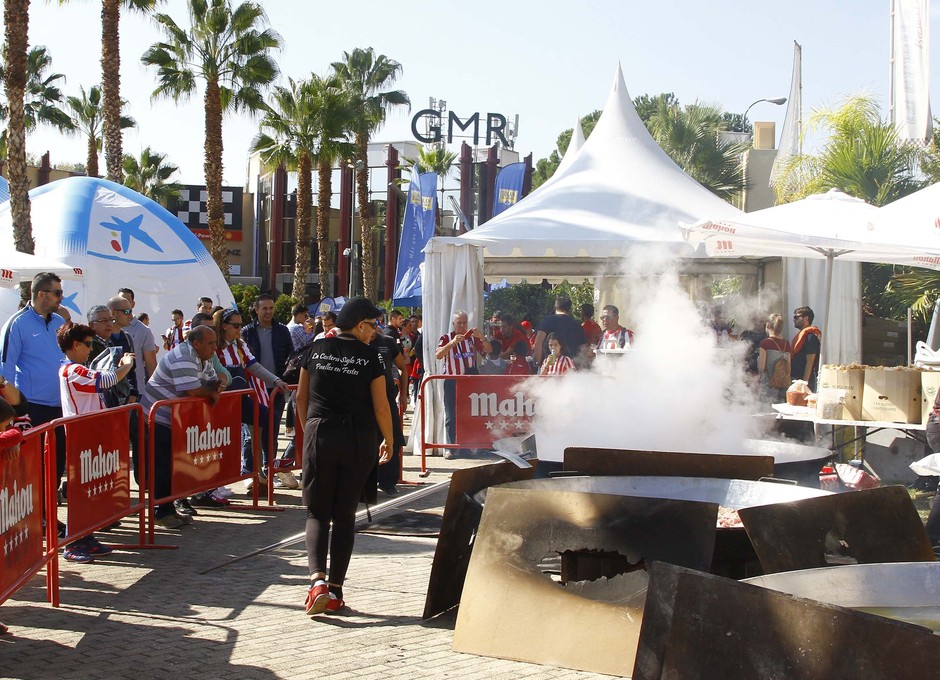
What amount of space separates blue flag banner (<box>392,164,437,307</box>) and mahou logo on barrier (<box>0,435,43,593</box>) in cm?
1794

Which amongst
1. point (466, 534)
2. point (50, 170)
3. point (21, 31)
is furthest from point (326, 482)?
point (50, 170)

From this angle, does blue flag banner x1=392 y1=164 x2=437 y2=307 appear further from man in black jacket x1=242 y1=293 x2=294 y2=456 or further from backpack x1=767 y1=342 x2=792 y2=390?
man in black jacket x1=242 y1=293 x2=294 y2=456

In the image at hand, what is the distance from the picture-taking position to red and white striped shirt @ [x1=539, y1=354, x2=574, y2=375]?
41.8 feet

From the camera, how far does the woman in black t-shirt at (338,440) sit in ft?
19.5

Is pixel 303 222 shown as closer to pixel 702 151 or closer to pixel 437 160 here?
pixel 702 151

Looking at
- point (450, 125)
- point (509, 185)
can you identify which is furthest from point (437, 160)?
point (509, 185)

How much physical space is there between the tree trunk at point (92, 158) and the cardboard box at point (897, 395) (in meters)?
38.5

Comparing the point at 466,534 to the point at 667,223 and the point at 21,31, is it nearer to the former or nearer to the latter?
the point at 667,223

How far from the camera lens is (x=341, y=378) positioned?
5996 mm

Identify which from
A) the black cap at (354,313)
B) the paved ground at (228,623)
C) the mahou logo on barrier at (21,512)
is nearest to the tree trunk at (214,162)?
the paved ground at (228,623)

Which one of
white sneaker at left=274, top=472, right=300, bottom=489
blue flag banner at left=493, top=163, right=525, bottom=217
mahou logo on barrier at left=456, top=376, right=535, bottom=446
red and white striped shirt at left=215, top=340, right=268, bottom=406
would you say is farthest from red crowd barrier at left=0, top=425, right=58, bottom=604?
blue flag banner at left=493, top=163, right=525, bottom=217

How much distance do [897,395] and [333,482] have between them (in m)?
5.89

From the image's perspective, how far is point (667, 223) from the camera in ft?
47.2

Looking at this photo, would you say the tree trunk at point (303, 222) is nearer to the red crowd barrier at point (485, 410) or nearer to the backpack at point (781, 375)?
the red crowd barrier at point (485, 410)
